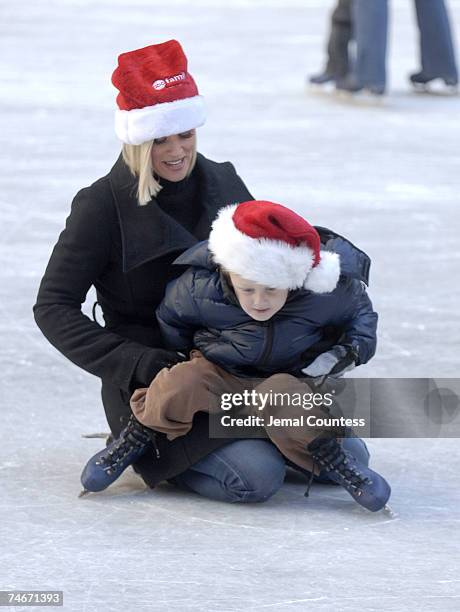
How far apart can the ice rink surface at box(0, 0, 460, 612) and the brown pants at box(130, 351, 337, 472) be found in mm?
176

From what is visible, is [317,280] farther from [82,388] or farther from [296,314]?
[82,388]

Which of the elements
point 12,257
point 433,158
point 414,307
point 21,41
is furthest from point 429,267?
point 21,41

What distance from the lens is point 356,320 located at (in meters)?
3.40

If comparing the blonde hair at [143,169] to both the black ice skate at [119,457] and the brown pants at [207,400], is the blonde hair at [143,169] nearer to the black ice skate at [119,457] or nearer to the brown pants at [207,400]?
the brown pants at [207,400]

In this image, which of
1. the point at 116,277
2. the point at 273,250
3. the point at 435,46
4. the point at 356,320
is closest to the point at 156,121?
the point at 116,277

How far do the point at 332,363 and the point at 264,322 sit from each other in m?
0.19

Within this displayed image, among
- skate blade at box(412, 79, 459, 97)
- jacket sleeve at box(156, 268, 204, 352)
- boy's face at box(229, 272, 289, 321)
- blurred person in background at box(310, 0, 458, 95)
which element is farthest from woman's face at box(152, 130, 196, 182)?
skate blade at box(412, 79, 459, 97)

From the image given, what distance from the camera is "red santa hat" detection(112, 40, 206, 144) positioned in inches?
138

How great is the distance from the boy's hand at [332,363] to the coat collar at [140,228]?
1.47 feet

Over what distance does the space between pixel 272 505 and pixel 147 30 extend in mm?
9878

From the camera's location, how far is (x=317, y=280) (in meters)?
3.28

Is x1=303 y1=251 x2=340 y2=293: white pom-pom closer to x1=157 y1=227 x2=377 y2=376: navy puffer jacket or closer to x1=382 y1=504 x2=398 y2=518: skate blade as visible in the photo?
x1=157 y1=227 x2=377 y2=376: navy puffer jacket

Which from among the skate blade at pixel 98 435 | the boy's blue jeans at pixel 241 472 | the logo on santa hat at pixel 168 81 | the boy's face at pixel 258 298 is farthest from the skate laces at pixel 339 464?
the logo on santa hat at pixel 168 81

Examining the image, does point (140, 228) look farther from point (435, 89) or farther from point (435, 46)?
point (435, 89)
